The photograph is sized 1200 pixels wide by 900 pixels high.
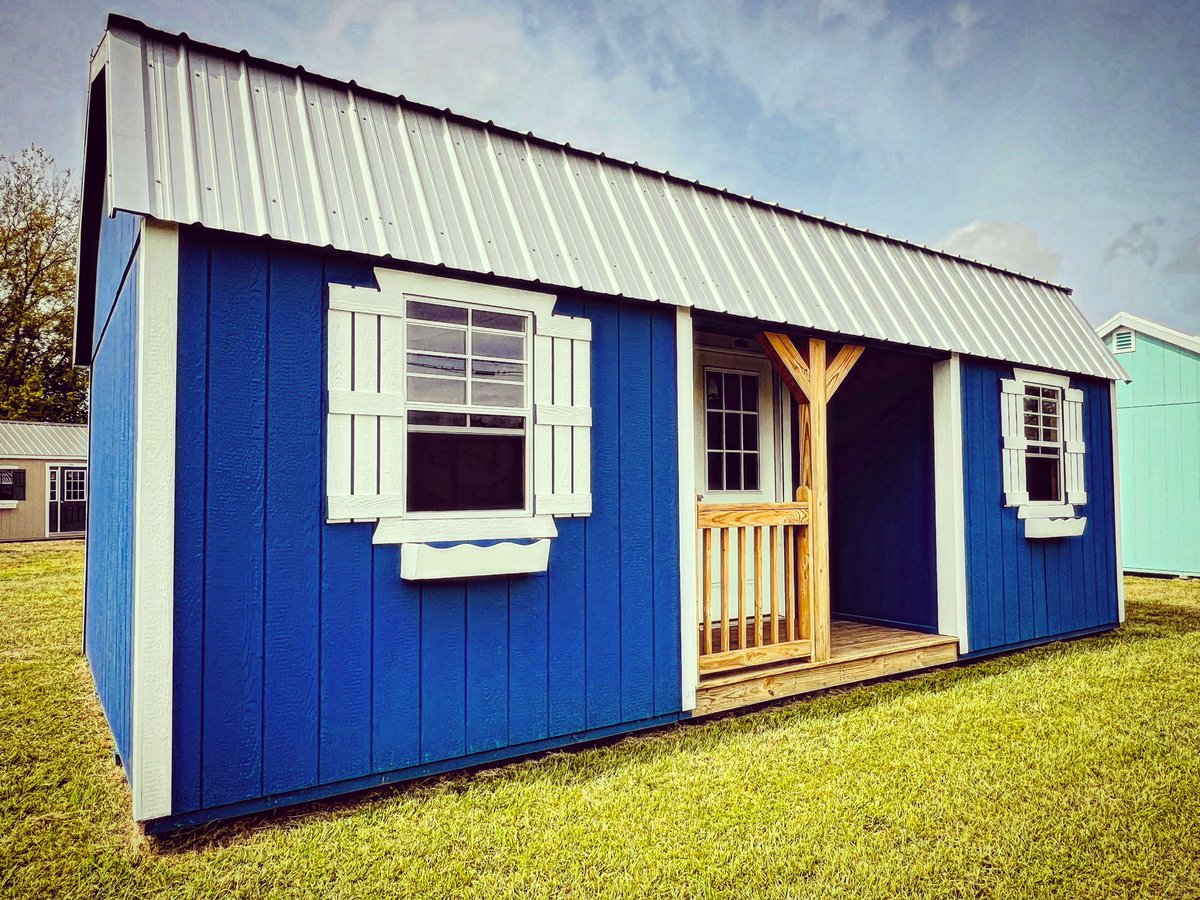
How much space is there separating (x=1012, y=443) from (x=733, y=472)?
241 cm

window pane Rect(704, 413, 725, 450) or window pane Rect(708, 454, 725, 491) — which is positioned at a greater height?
window pane Rect(704, 413, 725, 450)

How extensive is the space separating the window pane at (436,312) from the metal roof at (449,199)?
0.75 ft

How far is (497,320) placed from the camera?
3777 mm

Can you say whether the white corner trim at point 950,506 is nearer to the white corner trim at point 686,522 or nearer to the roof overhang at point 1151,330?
the white corner trim at point 686,522

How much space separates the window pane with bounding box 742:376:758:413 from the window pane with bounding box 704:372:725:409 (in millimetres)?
255

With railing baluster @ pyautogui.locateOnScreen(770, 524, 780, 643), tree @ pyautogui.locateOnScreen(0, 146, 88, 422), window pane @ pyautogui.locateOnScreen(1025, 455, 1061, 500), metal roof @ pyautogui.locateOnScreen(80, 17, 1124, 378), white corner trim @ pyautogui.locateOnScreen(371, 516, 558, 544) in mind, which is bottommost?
railing baluster @ pyautogui.locateOnScreen(770, 524, 780, 643)

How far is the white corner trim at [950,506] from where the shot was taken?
5844 mm

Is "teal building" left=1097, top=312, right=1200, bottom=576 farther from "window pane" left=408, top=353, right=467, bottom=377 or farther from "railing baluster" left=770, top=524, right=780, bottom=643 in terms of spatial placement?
"window pane" left=408, top=353, right=467, bottom=377

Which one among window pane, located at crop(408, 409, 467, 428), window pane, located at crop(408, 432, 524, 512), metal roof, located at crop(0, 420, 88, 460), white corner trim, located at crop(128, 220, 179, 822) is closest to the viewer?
white corner trim, located at crop(128, 220, 179, 822)

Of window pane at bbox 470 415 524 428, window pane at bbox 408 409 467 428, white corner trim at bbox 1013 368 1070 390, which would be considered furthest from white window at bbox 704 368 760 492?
window pane at bbox 408 409 467 428

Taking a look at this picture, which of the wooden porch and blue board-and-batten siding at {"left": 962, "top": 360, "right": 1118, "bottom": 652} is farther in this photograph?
blue board-and-batten siding at {"left": 962, "top": 360, "right": 1118, "bottom": 652}

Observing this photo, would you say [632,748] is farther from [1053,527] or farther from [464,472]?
[1053,527]

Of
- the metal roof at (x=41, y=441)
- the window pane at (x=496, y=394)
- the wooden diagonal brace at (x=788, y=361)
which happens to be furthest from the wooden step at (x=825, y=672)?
the metal roof at (x=41, y=441)

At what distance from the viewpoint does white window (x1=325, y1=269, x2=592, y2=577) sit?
10.8 feet
